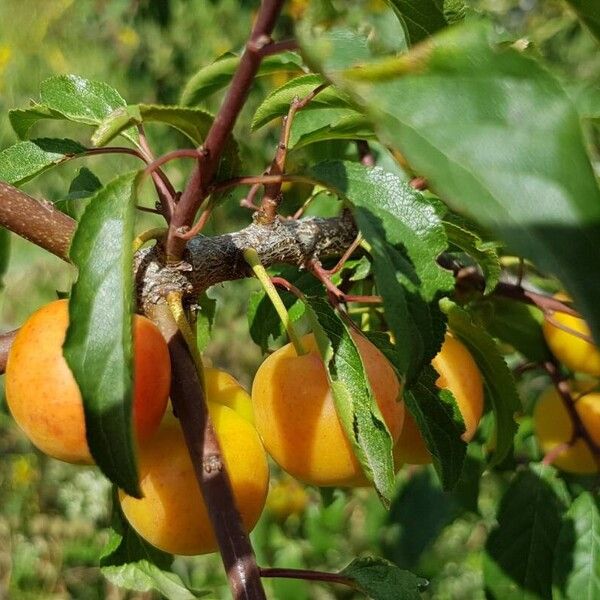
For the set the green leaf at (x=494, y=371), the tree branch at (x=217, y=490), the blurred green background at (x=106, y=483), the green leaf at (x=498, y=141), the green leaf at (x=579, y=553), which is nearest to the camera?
the green leaf at (x=498, y=141)

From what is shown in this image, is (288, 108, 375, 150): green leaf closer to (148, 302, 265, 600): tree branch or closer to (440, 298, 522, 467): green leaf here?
(440, 298, 522, 467): green leaf

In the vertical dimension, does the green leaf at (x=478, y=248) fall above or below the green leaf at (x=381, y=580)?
above

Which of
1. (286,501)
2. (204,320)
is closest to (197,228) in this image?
(204,320)

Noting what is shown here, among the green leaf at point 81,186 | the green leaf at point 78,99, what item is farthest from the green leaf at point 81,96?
the green leaf at point 81,186

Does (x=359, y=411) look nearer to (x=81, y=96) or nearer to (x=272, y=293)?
(x=272, y=293)

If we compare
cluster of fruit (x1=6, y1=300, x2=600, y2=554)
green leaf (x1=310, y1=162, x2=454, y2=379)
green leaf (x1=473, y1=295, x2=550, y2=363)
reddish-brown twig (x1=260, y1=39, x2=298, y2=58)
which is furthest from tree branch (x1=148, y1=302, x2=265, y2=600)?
green leaf (x1=473, y1=295, x2=550, y2=363)

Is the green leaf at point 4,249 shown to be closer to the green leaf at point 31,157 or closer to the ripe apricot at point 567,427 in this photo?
the green leaf at point 31,157

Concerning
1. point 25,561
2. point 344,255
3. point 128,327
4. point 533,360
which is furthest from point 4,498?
point 128,327
